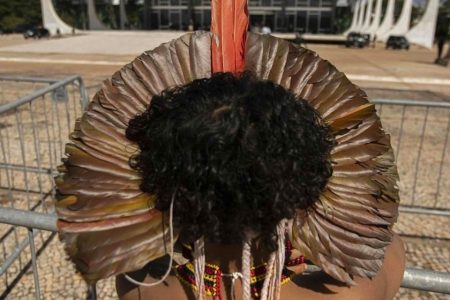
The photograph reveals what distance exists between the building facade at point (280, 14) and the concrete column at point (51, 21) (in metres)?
10.7

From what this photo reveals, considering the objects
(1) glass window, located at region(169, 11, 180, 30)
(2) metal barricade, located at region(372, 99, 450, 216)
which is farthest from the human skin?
(1) glass window, located at region(169, 11, 180, 30)

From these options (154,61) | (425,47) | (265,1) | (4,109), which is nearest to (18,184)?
(4,109)

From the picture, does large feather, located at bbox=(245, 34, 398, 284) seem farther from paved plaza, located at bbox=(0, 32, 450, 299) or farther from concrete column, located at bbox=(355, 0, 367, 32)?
concrete column, located at bbox=(355, 0, 367, 32)

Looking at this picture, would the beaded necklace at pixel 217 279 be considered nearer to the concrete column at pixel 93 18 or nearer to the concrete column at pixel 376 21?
the concrete column at pixel 376 21

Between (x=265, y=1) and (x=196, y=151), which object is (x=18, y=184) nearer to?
(x=196, y=151)

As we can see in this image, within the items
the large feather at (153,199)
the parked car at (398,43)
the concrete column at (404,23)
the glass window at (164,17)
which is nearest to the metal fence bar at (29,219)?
the large feather at (153,199)

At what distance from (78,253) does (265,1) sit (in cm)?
5334

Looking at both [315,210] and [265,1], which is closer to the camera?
[315,210]

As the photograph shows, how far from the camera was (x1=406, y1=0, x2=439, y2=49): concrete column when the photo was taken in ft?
115

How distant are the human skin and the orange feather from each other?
0.45 m

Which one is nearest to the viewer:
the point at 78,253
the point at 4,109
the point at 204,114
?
the point at 204,114

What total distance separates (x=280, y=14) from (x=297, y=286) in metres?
52.1

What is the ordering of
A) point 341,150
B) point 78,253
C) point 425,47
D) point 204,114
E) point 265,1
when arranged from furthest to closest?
point 265,1 → point 425,47 → point 341,150 → point 78,253 → point 204,114

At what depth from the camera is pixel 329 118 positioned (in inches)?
45.3
